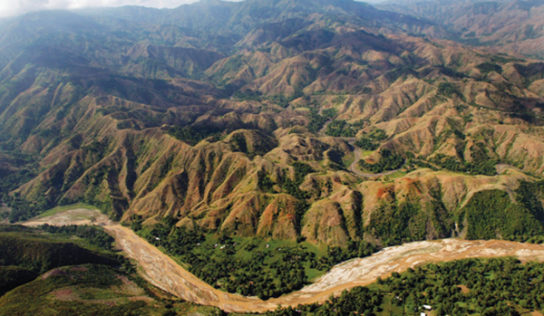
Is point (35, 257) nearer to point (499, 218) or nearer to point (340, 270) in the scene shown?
point (340, 270)

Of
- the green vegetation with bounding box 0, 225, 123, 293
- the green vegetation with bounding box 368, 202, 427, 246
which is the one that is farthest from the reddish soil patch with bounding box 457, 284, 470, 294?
the green vegetation with bounding box 0, 225, 123, 293

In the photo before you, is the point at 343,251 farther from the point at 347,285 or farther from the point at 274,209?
the point at 274,209

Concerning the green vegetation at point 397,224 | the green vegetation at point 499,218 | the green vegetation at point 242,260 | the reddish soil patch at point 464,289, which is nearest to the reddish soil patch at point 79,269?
the green vegetation at point 242,260

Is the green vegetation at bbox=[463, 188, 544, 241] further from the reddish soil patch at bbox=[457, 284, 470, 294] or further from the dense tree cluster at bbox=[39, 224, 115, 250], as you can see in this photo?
the dense tree cluster at bbox=[39, 224, 115, 250]

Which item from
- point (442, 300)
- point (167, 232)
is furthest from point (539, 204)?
point (167, 232)

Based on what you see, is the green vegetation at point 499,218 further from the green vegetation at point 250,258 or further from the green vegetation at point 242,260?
the green vegetation at point 242,260

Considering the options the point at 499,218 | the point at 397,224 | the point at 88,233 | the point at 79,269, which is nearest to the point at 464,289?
the point at 397,224
